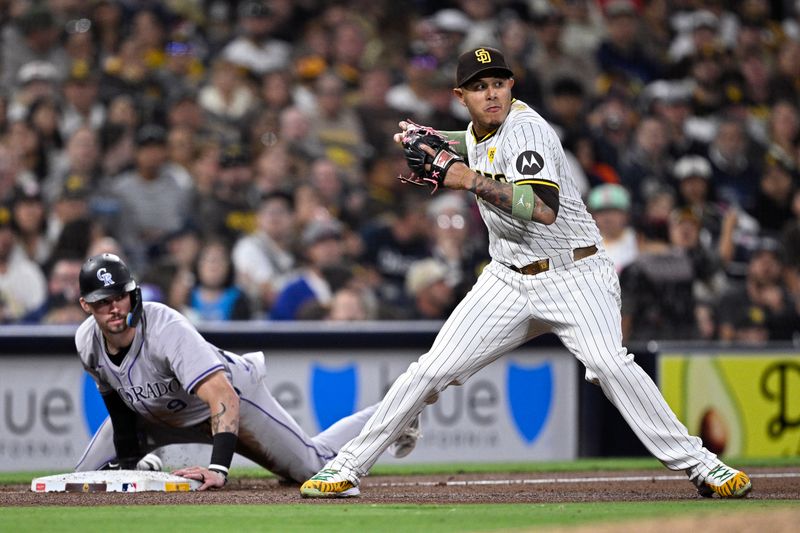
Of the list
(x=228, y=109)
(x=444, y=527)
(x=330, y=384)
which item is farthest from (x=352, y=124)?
(x=444, y=527)

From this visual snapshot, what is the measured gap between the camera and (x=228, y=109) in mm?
11781

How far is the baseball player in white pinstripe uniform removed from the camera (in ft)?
18.2

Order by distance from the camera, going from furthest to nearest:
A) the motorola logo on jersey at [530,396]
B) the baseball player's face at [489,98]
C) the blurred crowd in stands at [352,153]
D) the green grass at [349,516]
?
1. the blurred crowd in stands at [352,153]
2. the motorola logo on jersey at [530,396]
3. the baseball player's face at [489,98]
4. the green grass at [349,516]

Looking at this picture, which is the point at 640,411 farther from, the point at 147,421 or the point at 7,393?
the point at 7,393

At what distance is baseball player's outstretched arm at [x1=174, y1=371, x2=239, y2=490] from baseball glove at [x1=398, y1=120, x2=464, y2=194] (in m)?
1.39

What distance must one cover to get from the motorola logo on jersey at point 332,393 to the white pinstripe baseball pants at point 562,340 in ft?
12.0

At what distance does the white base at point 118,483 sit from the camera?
20.0 ft

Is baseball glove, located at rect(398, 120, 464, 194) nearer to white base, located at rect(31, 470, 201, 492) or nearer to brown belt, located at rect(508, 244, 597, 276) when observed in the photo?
brown belt, located at rect(508, 244, 597, 276)

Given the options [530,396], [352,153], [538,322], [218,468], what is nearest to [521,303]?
[538,322]

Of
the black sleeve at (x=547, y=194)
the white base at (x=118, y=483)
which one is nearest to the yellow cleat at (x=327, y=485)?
the white base at (x=118, y=483)

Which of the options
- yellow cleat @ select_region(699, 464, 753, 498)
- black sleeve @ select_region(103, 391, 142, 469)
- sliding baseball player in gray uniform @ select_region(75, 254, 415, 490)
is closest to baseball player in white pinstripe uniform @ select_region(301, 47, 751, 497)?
yellow cleat @ select_region(699, 464, 753, 498)

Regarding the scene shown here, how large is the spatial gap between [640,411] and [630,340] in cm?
448

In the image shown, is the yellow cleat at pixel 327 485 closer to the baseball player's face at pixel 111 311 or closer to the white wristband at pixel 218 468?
the white wristband at pixel 218 468

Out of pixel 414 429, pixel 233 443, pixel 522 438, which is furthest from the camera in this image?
pixel 522 438
